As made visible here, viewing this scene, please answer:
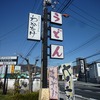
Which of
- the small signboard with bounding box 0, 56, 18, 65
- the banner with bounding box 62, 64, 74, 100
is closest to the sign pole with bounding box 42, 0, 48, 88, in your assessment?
the banner with bounding box 62, 64, 74, 100

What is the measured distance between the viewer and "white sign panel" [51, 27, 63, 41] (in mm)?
9562

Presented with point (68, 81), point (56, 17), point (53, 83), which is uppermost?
point (56, 17)

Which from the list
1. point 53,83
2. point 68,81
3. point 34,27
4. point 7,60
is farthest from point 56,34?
point 7,60

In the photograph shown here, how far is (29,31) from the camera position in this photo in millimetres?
9250

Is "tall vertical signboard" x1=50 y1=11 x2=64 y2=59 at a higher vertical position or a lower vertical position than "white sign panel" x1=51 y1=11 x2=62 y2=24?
lower

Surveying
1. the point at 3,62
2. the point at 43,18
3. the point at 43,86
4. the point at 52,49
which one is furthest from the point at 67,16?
the point at 3,62

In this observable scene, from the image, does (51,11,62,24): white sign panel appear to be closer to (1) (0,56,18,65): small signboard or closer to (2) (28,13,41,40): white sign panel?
(2) (28,13,41,40): white sign panel

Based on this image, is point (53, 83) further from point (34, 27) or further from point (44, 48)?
point (34, 27)

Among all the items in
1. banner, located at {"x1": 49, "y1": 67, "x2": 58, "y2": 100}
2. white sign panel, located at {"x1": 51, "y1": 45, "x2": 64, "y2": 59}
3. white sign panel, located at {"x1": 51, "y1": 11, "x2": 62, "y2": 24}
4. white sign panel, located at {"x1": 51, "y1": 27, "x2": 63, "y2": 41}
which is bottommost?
banner, located at {"x1": 49, "y1": 67, "x2": 58, "y2": 100}

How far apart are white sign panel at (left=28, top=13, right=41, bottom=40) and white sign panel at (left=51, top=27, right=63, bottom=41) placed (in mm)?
852

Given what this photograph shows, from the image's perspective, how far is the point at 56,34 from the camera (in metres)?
9.66

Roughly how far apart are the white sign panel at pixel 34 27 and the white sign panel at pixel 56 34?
0.85 metres

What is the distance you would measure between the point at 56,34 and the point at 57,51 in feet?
3.80

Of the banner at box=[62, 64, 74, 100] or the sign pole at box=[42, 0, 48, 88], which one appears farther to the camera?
the sign pole at box=[42, 0, 48, 88]
